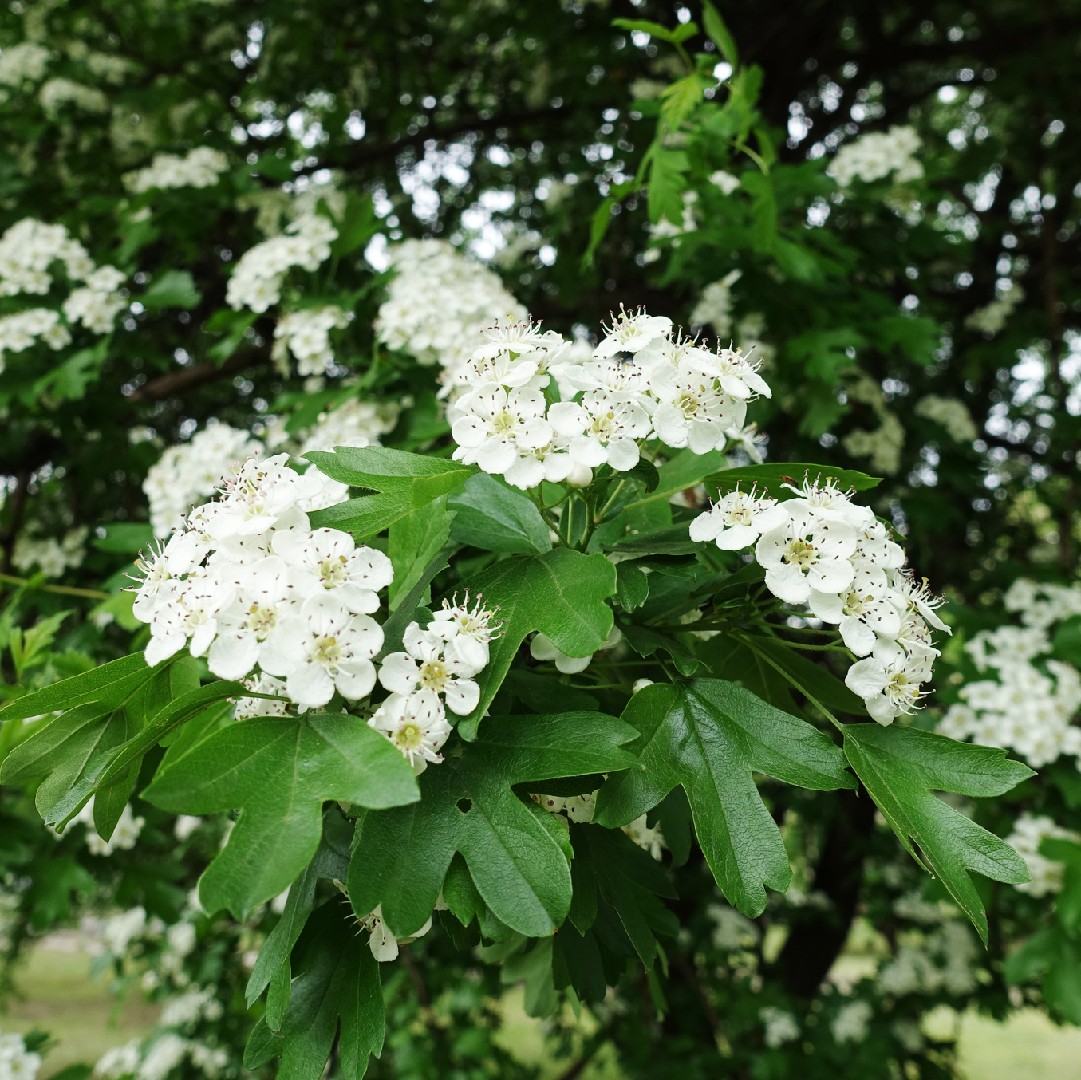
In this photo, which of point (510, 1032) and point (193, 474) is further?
point (510, 1032)

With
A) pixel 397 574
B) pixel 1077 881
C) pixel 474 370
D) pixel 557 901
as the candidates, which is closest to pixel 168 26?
pixel 474 370

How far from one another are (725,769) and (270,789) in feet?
1.54

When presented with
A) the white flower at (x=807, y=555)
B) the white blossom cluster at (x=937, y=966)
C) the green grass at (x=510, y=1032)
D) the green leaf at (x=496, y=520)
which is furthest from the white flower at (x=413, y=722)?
the green grass at (x=510, y=1032)

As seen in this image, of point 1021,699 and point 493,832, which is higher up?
point 493,832

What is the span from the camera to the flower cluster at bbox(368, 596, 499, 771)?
0.87 meters

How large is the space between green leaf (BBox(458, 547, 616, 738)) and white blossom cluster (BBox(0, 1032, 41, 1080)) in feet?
6.15

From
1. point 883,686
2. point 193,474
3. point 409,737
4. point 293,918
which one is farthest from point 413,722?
point 193,474

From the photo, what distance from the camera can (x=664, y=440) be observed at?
1074mm

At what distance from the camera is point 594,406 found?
1041 mm

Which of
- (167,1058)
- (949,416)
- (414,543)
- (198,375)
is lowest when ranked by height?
(167,1058)

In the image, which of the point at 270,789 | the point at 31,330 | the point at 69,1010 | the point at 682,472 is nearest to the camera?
the point at 270,789

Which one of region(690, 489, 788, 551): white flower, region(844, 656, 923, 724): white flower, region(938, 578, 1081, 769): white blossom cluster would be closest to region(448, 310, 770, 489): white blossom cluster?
region(690, 489, 788, 551): white flower

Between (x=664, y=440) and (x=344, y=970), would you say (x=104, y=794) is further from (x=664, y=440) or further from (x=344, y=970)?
(x=664, y=440)

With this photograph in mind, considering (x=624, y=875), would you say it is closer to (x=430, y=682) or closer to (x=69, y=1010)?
(x=430, y=682)
